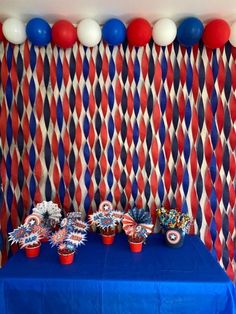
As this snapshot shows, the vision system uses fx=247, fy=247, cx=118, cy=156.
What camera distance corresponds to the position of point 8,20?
71.4 inches

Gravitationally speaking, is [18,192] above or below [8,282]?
above

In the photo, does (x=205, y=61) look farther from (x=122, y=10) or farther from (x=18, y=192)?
(x=18, y=192)

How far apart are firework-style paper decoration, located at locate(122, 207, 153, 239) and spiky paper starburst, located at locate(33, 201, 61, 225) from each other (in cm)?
52

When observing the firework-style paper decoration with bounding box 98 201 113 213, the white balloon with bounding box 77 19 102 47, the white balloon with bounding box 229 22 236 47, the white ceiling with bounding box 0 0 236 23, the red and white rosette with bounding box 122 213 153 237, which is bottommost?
the red and white rosette with bounding box 122 213 153 237

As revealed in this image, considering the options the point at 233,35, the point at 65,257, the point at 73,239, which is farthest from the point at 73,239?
the point at 233,35

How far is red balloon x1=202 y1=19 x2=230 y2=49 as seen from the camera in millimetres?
1754

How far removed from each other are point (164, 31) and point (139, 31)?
0.18m

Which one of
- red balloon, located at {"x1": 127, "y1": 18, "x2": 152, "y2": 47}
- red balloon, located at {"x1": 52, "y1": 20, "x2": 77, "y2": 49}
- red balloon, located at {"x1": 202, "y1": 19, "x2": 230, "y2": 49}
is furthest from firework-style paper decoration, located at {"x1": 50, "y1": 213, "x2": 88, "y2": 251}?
red balloon, located at {"x1": 202, "y1": 19, "x2": 230, "y2": 49}

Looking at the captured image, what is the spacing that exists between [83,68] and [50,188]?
40.4 inches

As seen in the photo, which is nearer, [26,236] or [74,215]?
[26,236]

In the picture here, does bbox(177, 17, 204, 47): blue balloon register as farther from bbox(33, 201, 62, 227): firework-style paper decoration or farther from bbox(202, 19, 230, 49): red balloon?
bbox(33, 201, 62, 227): firework-style paper decoration

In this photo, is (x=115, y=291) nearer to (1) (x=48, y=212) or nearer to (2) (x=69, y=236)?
(2) (x=69, y=236)

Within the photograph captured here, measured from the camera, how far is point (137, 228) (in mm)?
1717

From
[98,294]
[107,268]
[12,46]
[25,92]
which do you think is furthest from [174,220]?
[12,46]
